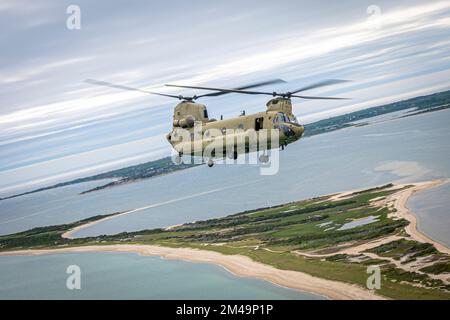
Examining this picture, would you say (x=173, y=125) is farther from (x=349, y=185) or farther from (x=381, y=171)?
(x=381, y=171)

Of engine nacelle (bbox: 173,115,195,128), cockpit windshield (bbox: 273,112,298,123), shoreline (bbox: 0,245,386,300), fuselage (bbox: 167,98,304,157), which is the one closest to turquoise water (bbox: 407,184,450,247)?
shoreline (bbox: 0,245,386,300)

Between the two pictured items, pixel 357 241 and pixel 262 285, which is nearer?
pixel 262 285

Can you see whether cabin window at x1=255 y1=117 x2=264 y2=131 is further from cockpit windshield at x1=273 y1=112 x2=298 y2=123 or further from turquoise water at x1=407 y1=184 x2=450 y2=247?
turquoise water at x1=407 y1=184 x2=450 y2=247

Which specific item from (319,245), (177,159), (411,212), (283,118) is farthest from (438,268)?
(411,212)

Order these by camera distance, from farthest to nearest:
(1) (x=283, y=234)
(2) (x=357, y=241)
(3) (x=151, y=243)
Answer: (3) (x=151, y=243), (1) (x=283, y=234), (2) (x=357, y=241)

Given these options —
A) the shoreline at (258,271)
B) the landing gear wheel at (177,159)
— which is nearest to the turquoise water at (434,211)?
the shoreline at (258,271)

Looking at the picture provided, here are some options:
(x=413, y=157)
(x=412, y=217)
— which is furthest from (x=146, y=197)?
(x=412, y=217)
